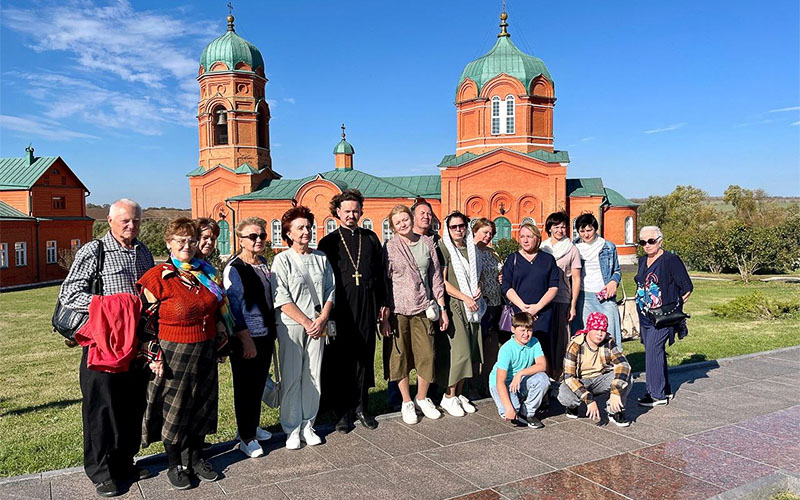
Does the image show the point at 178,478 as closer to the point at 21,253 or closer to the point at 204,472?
the point at 204,472

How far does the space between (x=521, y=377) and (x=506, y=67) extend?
1055 inches

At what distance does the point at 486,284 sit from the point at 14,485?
3980mm

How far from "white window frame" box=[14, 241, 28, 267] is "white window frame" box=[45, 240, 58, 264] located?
142 cm

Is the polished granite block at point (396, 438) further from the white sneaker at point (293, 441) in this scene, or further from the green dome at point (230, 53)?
the green dome at point (230, 53)

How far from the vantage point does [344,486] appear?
3.85 meters

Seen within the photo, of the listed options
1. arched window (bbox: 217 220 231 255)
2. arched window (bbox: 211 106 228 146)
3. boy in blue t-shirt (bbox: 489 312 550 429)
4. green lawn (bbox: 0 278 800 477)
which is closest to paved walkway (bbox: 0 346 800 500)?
boy in blue t-shirt (bbox: 489 312 550 429)

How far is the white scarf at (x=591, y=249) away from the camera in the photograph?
19.8 ft

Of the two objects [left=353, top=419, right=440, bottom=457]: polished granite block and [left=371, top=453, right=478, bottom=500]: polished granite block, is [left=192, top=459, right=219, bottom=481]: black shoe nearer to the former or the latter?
[left=371, top=453, right=478, bottom=500]: polished granite block

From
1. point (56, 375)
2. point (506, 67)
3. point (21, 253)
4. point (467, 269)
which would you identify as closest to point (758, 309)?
point (467, 269)

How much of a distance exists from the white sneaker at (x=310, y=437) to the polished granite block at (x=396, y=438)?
0.40 metres

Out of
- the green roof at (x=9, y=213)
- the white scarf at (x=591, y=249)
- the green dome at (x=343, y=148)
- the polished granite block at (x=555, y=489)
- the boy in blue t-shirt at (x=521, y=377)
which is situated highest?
the green dome at (x=343, y=148)

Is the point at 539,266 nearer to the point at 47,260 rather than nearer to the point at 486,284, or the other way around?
the point at 486,284

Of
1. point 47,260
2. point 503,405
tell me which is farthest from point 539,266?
point 47,260

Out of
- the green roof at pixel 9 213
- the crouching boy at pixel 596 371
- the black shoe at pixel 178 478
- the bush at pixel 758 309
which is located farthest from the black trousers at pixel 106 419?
the green roof at pixel 9 213
